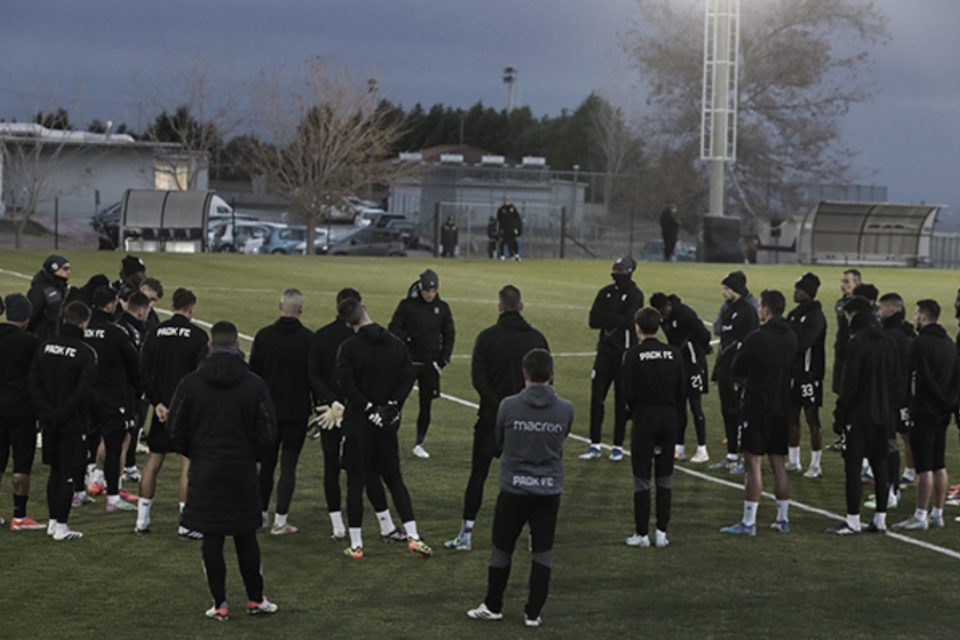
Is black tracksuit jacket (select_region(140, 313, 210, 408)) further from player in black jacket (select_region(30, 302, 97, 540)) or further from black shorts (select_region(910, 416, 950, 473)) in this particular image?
black shorts (select_region(910, 416, 950, 473))

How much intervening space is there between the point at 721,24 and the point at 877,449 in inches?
1313

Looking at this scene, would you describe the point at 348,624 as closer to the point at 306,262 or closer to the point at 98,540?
the point at 98,540

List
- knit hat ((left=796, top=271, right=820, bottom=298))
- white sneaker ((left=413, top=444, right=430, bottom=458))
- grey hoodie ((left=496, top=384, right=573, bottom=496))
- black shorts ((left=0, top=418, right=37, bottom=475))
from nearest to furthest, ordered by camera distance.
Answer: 1. grey hoodie ((left=496, top=384, right=573, bottom=496))
2. black shorts ((left=0, top=418, right=37, bottom=475))
3. knit hat ((left=796, top=271, right=820, bottom=298))
4. white sneaker ((left=413, top=444, right=430, bottom=458))

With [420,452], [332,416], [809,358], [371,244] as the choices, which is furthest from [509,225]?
[332,416]

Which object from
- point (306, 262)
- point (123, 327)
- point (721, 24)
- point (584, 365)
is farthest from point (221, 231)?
point (123, 327)

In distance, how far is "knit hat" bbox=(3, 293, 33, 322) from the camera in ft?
31.6

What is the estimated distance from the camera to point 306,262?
116 ft

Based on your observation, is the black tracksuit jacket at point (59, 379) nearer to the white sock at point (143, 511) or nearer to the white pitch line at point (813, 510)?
the white sock at point (143, 511)

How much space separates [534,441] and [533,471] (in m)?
0.19

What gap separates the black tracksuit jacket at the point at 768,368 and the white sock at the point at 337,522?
11.6ft

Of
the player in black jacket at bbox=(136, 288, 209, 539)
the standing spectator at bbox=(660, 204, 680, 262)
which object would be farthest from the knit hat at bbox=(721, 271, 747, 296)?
the standing spectator at bbox=(660, 204, 680, 262)

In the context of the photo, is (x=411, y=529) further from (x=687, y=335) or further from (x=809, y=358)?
(x=809, y=358)

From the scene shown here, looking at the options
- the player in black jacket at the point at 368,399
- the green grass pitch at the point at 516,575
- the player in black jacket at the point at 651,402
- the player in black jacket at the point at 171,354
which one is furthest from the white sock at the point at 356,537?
the player in black jacket at the point at 651,402

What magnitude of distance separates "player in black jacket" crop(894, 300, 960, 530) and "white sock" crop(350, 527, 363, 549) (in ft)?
16.0
